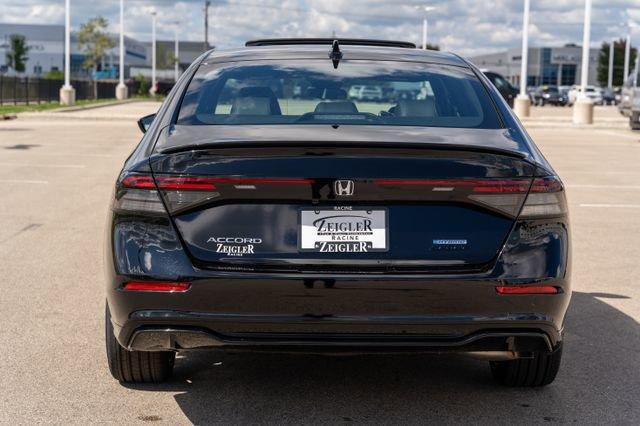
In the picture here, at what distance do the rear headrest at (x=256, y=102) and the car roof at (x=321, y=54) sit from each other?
19 centimetres

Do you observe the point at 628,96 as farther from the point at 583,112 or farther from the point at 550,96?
the point at 550,96

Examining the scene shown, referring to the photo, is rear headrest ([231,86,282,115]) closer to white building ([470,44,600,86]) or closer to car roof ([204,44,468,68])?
car roof ([204,44,468,68])

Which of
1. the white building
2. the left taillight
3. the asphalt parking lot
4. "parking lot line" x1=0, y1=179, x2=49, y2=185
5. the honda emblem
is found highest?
the white building

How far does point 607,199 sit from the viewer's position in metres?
13.9

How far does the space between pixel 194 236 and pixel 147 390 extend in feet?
3.67

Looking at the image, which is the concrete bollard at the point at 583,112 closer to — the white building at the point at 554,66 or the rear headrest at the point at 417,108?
the rear headrest at the point at 417,108

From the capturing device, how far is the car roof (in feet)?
17.1

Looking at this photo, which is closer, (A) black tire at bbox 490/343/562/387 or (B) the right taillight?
(B) the right taillight

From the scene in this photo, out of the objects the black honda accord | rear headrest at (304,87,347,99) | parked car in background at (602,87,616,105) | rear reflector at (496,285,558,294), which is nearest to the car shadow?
the black honda accord

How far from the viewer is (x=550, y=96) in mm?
80875

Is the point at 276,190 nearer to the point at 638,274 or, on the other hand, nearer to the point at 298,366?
the point at 298,366

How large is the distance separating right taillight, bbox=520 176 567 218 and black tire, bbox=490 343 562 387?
2.73 feet

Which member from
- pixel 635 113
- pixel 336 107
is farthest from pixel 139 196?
pixel 635 113

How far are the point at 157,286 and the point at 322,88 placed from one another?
1517 mm
